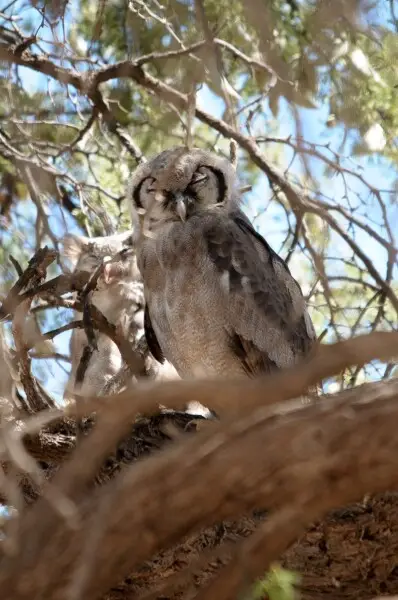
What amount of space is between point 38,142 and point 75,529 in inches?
139

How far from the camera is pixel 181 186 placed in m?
4.87

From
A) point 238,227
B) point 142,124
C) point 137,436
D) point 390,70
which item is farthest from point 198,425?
point 142,124

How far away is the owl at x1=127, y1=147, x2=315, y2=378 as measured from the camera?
454 centimetres

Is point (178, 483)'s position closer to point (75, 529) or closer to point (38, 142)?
point (75, 529)

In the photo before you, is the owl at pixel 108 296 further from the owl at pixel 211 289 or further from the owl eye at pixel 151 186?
the owl eye at pixel 151 186

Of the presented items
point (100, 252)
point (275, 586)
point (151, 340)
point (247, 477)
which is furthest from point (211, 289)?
point (247, 477)

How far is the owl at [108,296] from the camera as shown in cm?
491

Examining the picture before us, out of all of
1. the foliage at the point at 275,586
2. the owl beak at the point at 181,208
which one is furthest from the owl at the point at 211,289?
the foliage at the point at 275,586

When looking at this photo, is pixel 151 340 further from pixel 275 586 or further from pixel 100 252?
pixel 275 586

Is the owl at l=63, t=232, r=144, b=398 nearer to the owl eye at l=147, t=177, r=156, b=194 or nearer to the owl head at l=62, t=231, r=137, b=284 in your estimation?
the owl head at l=62, t=231, r=137, b=284

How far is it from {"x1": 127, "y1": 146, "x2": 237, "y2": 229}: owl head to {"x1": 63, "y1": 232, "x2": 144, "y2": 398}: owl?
9.6 inches

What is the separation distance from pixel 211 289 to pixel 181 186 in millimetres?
657

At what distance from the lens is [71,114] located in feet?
18.5

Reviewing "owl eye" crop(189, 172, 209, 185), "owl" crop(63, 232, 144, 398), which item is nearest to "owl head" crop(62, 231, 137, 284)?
"owl" crop(63, 232, 144, 398)
